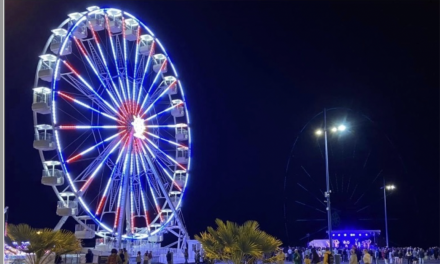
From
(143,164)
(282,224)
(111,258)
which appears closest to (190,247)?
(143,164)

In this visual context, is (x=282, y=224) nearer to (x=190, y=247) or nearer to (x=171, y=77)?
(x=190, y=247)

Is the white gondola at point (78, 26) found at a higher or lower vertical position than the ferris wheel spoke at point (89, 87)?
higher

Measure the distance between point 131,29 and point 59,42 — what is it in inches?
200

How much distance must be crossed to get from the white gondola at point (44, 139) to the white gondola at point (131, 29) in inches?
288

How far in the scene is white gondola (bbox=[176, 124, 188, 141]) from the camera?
114 ft

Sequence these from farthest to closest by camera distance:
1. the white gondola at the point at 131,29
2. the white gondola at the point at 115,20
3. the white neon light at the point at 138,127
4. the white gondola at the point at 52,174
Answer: the white gondola at the point at 131,29
the white gondola at the point at 115,20
the white neon light at the point at 138,127
the white gondola at the point at 52,174

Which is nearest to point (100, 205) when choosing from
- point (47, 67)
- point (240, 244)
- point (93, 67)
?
point (93, 67)

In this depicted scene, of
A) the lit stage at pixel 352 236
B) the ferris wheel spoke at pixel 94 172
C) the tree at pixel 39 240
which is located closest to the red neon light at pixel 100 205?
the ferris wheel spoke at pixel 94 172

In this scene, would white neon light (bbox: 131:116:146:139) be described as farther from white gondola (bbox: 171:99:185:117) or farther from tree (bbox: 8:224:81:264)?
tree (bbox: 8:224:81:264)

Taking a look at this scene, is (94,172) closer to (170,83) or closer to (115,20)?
(115,20)

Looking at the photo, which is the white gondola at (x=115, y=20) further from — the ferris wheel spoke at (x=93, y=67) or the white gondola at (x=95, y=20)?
the ferris wheel spoke at (x=93, y=67)

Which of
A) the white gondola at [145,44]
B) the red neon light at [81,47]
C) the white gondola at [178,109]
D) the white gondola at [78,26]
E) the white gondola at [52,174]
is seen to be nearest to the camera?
the white gondola at [52,174]

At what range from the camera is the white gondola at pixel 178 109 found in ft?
115

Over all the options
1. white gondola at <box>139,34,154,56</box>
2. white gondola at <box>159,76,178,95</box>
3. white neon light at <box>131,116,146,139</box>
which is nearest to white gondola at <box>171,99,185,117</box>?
white gondola at <box>159,76,178,95</box>
